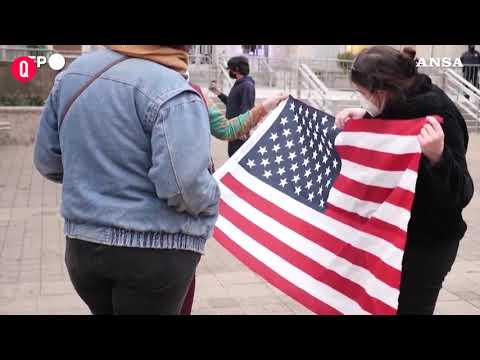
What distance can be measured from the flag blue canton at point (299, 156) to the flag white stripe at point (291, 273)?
1.01 feet

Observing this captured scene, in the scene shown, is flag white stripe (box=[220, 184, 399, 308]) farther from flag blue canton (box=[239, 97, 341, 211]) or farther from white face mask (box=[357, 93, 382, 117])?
white face mask (box=[357, 93, 382, 117])

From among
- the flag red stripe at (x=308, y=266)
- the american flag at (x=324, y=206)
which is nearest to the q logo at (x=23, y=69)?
the american flag at (x=324, y=206)

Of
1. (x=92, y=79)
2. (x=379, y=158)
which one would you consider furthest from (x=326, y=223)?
(x=92, y=79)

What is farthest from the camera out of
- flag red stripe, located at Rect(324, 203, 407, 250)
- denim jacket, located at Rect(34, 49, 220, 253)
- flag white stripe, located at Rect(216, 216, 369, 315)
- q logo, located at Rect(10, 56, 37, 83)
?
q logo, located at Rect(10, 56, 37, 83)

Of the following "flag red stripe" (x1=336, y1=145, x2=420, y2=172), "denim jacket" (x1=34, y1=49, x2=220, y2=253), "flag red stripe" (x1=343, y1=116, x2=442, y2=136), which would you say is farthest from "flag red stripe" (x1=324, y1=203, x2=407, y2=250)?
"denim jacket" (x1=34, y1=49, x2=220, y2=253)

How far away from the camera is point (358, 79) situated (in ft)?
9.47

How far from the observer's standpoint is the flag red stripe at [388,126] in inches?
112

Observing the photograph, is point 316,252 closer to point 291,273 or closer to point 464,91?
point 291,273

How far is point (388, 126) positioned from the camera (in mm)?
2979

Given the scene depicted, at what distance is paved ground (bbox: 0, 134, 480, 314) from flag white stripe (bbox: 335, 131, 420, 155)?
6.58ft

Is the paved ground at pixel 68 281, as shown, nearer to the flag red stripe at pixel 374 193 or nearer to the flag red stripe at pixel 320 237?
the flag red stripe at pixel 320 237

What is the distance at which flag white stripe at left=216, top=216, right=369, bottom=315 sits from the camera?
10.5 ft
